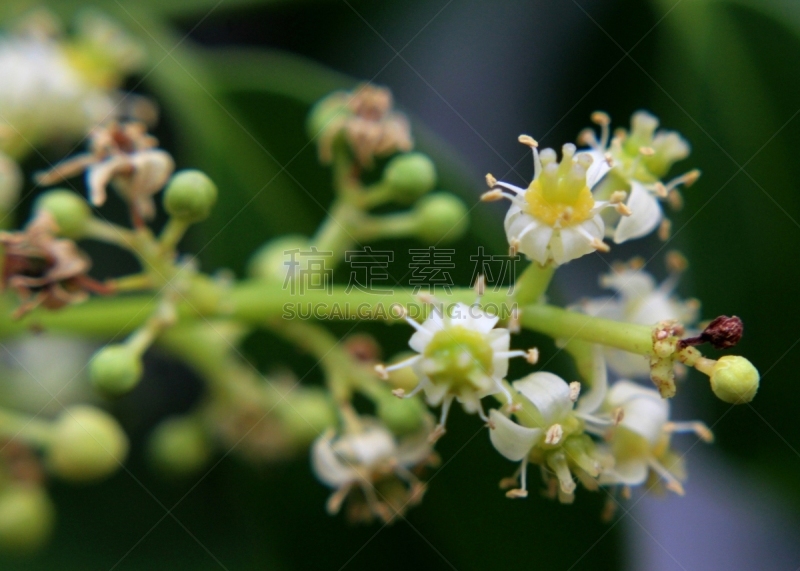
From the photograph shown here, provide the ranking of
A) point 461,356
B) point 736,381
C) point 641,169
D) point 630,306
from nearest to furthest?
point 736,381 < point 461,356 < point 641,169 < point 630,306

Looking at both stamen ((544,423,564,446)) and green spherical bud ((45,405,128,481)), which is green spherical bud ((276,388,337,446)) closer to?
green spherical bud ((45,405,128,481))

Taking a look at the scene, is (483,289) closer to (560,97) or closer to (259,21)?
(560,97)

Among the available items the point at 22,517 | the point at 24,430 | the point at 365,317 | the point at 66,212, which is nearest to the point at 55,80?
the point at 66,212

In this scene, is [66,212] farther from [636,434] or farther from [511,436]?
[636,434]

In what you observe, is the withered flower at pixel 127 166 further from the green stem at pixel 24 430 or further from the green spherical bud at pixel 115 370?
the green stem at pixel 24 430

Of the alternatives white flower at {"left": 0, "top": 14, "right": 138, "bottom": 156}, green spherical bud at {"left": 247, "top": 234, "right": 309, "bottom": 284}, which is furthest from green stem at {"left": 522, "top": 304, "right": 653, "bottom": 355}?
white flower at {"left": 0, "top": 14, "right": 138, "bottom": 156}

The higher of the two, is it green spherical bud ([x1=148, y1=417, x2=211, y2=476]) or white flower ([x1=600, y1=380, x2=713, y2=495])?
white flower ([x1=600, y1=380, x2=713, y2=495])

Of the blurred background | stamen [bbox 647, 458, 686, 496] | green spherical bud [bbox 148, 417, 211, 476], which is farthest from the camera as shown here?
green spherical bud [bbox 148, 417, 211, 476]

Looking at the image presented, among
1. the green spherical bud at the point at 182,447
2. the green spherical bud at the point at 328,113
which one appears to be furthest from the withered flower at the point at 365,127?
the green spherical bud at the point at 182,447
